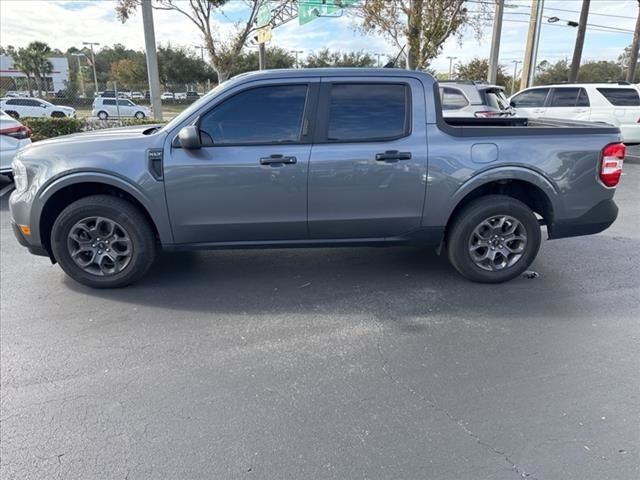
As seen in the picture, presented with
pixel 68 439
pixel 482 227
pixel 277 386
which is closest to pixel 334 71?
pixel 482 227

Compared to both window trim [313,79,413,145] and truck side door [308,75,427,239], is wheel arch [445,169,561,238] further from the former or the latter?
window trim [313,79,413,145]

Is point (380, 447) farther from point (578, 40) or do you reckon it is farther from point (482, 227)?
point (578, 40)

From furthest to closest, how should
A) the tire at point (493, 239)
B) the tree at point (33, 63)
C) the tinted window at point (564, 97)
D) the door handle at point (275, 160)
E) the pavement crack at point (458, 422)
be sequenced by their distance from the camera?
the tree at point (33, 63), the tinted window at point (564, 97), the tire at point (493, 239), the door handle at point (275, 160), the pavement crack at point (458, 422)

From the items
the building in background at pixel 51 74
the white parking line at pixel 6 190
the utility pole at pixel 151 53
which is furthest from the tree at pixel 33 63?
the white parking line at pixel 6 190

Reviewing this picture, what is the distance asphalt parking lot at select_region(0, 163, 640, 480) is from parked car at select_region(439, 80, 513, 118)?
629 centimetres

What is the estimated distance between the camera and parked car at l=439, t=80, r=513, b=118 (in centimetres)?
1002

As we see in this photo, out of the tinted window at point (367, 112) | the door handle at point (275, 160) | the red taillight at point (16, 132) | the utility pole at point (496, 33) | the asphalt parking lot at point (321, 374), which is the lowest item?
the asphalt parking lot at point (321, 374)

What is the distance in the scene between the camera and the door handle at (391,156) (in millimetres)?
3779

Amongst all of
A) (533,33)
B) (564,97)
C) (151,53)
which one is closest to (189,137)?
(151,53)

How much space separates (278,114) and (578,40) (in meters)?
22.9

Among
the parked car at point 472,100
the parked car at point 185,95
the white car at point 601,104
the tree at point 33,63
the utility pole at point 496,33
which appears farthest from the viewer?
the tree at point 33,63

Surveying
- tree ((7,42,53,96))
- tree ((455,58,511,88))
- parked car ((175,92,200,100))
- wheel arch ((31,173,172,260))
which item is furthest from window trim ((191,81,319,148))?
tree ((7,42,53,96))

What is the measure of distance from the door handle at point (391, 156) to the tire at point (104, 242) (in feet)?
6.85

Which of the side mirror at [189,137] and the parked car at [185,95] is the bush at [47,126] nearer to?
the side mirror at [189,137]
